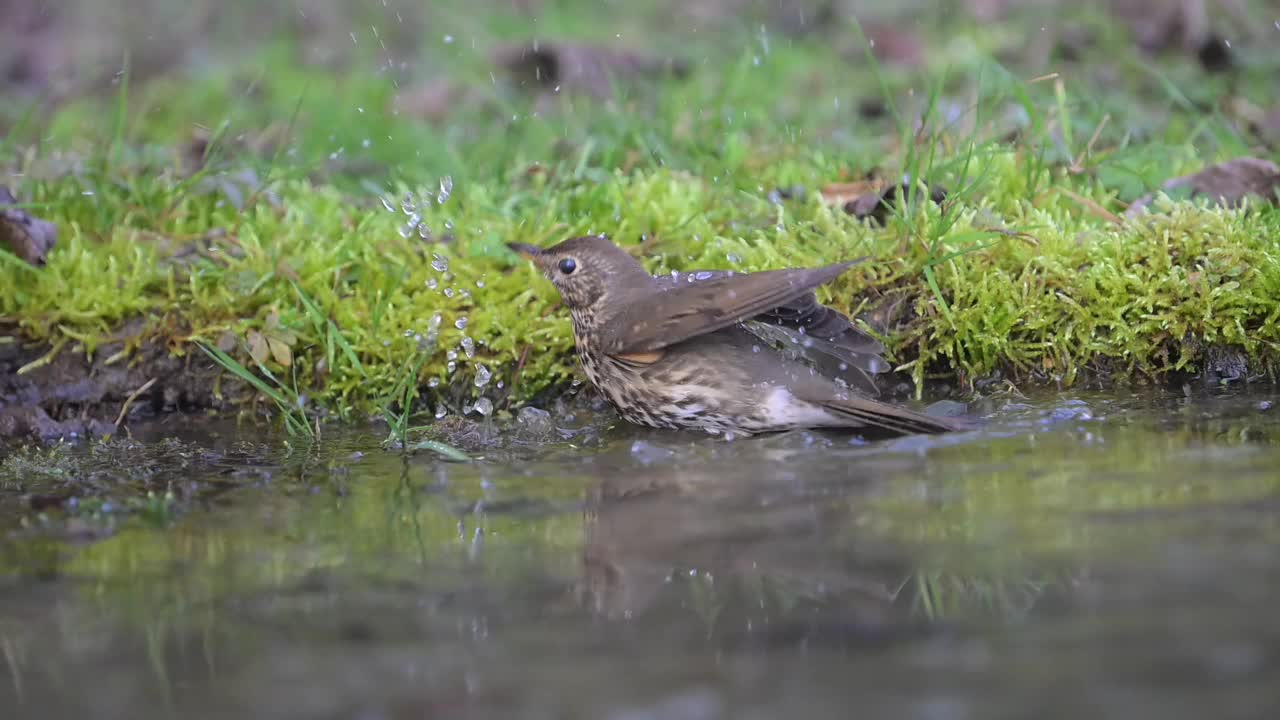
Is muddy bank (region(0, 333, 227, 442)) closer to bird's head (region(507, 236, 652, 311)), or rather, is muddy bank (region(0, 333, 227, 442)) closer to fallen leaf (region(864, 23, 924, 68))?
bird's head (region(507, 236, 652, 311))

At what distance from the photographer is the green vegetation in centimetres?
492

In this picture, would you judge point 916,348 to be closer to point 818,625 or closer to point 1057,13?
point 818,625

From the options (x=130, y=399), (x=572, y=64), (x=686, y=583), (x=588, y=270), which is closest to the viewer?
(x=686, y=583)

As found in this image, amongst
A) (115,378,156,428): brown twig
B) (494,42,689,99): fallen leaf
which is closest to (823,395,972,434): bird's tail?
(115,378,156,428): brown twig

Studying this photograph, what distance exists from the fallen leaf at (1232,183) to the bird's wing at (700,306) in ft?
6.41

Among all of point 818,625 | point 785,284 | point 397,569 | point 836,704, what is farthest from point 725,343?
point 836,704

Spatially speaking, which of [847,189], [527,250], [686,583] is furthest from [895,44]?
[686,583]

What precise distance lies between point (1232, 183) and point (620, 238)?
2.62 metres

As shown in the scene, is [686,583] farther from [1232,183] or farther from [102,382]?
[1232,183]

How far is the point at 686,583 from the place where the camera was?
2811mm

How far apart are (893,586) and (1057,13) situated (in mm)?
8619

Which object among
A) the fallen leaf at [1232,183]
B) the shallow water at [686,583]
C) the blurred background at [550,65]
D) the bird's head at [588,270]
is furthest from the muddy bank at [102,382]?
the fallen leaf at [1232,183]

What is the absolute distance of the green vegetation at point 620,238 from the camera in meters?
4.92

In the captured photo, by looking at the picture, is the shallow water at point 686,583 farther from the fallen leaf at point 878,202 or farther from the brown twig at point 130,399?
the fallen leaf at point 878,202
